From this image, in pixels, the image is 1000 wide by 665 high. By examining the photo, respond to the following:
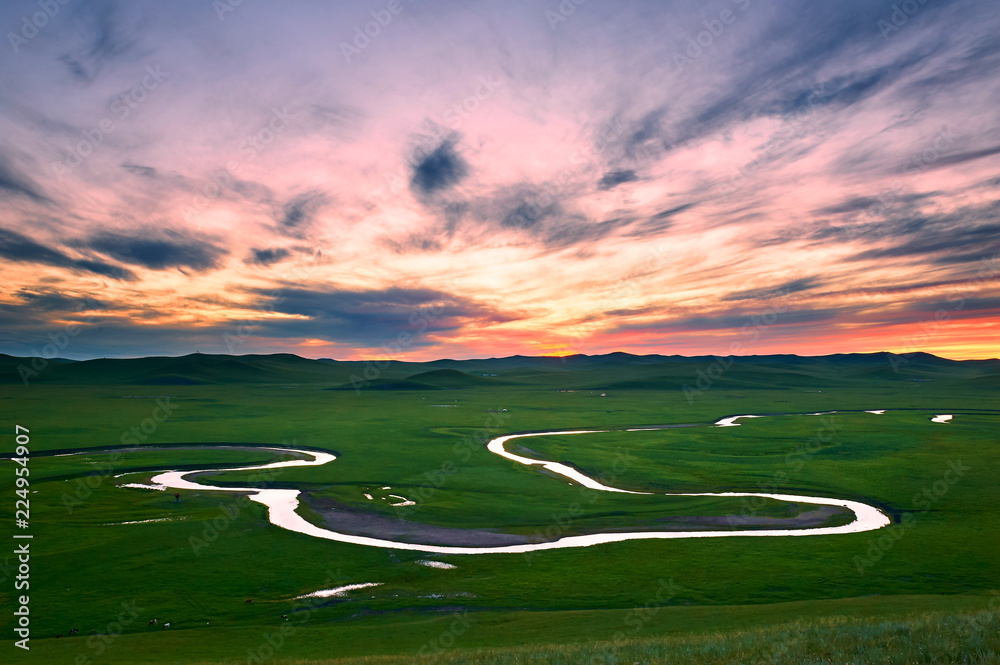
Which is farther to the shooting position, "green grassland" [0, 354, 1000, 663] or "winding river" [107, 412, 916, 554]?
"winding river" [107, 412, 916, 554]

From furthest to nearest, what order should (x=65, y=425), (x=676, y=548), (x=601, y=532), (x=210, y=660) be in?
1. (x=65, y=425)
2. (x=601, y=532)
3. (x=676, y=548)
4. (x=210, y=660)

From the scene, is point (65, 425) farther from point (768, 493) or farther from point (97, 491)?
point (768, 493)

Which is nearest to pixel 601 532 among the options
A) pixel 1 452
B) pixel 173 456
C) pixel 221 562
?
pixel 221 562

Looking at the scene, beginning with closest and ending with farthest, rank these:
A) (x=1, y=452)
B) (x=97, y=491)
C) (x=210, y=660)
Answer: (x=210, y=660) < (x=97, y=491) < (x=1, y=452)

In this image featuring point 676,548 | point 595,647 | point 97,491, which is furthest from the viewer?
point 97,491

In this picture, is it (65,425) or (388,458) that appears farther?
(65,425)

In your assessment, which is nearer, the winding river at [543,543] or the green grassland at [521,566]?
the green grassland at [521,566]

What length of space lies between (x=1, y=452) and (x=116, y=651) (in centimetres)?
7965

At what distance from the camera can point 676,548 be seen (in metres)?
44.9

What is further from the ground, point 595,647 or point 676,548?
point 595,647

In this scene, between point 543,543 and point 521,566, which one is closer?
point 521,566

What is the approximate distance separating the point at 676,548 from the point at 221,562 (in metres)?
35.8

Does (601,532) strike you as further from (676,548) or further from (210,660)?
(210,660)

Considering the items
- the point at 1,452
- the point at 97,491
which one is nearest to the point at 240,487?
the point at 97,491
